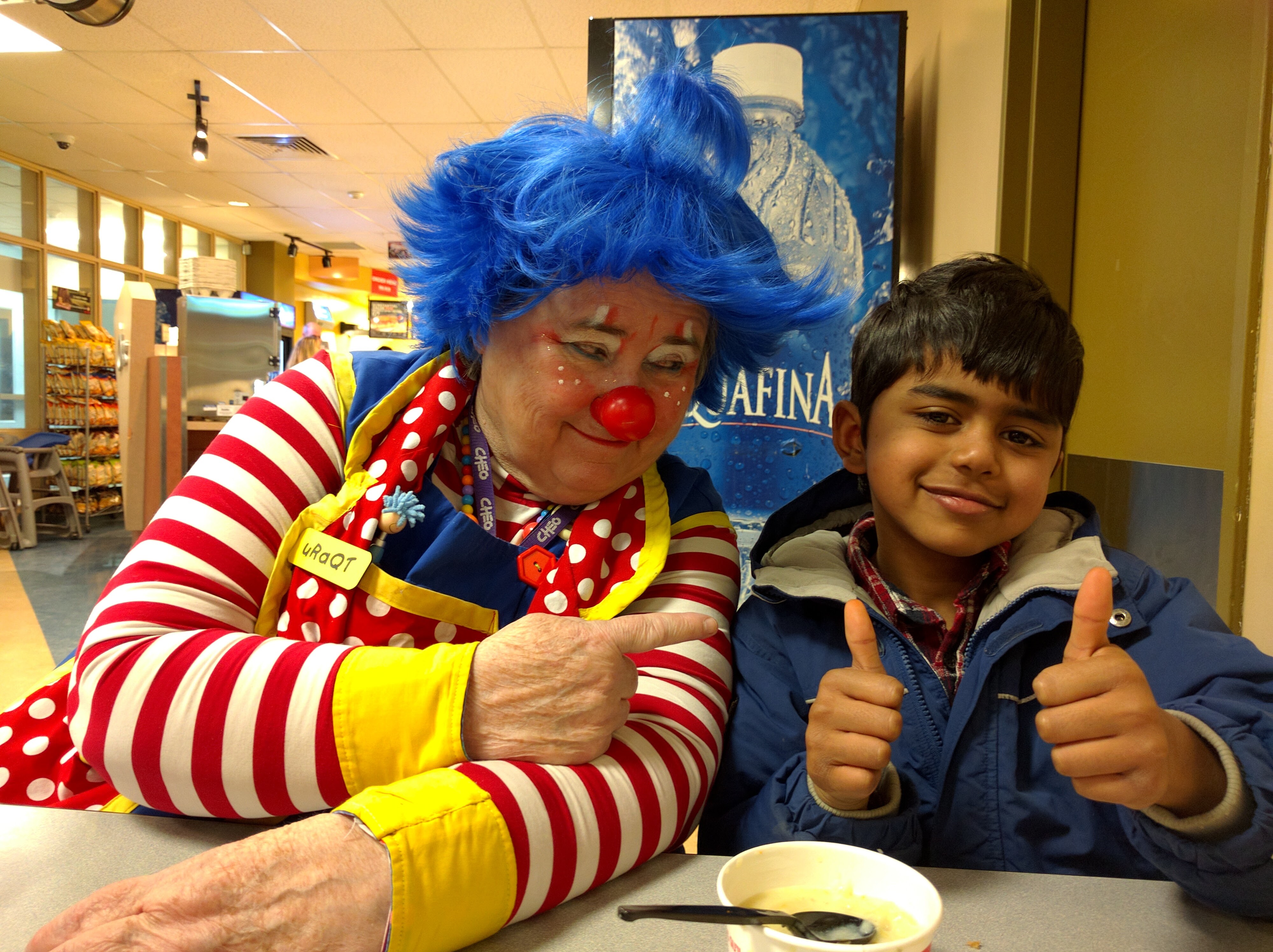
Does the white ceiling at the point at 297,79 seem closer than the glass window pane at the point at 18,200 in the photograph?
Yes

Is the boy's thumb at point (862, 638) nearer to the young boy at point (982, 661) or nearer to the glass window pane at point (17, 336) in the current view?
the young boy at point (982, 661)

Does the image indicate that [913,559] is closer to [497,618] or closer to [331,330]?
[497,618]

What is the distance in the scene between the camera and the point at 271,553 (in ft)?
3.39

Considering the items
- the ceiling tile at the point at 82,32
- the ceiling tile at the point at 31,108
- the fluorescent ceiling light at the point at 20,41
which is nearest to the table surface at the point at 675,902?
the ceiling tile at the point at 82,32

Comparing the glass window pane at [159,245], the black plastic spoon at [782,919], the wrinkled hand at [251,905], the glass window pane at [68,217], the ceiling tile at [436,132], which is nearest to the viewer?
the black plastic spoon at [782,919]

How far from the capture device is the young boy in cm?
77

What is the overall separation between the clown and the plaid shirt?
0.73 feet

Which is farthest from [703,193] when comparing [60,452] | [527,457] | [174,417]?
[60,452]

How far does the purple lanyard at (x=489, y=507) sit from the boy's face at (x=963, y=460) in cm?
45

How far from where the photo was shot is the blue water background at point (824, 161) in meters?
2.36

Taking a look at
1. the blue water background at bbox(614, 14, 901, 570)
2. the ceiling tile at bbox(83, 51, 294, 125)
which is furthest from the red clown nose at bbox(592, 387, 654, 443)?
the ceiling tile at bbox(83, 51, 294, 125)

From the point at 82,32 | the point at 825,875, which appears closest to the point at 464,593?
the point at 825,875

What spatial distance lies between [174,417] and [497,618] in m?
4.32

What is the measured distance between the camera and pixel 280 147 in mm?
7578
